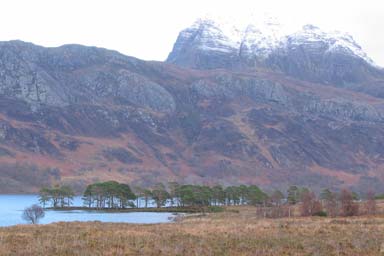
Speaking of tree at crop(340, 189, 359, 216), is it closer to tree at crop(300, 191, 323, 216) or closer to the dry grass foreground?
tree at crop(300, 191, 323, 216)

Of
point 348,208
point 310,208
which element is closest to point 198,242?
point 348,208

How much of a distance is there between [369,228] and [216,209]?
382ft

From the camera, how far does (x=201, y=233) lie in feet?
214

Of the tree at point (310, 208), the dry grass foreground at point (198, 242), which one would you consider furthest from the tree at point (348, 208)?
the dry grass foreground at point (198, 242)

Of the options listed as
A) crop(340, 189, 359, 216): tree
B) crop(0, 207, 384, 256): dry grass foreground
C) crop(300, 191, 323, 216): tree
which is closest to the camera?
crop(0, 207, 384, 256): dry grass foreground

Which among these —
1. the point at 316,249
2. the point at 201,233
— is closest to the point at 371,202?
the point at 201,233

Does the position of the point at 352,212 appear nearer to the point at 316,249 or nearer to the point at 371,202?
the point at 371,202

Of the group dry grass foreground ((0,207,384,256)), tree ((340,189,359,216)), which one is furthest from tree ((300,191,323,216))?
dry grass foreground ((0,207,384,256))

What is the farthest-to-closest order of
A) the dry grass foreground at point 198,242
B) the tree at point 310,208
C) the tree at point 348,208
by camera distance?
the tree at point 310,208 < the tree at point 348,208 < the dry grass foreground at point 198,242

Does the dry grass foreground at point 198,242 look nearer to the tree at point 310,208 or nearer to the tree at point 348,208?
the tree at point 348,208

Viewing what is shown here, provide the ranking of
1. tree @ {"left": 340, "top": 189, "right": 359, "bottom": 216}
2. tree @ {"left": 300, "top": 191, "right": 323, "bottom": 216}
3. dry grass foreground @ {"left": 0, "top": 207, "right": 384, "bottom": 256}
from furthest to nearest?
tree @ {"left": 300, "top": 191, "right": 323, "bottom": 216} < tree @ {"left": 340, "top": 189, "right": 359, "bottom": 216} < dry grass foreground @ {"left": 0, "top": 207, "right": 384, "bottom": 256}

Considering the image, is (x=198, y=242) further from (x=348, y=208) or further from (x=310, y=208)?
(x=310, y=208)

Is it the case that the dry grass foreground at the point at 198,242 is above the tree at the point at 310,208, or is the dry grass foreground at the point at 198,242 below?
below

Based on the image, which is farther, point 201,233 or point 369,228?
point 369,228
